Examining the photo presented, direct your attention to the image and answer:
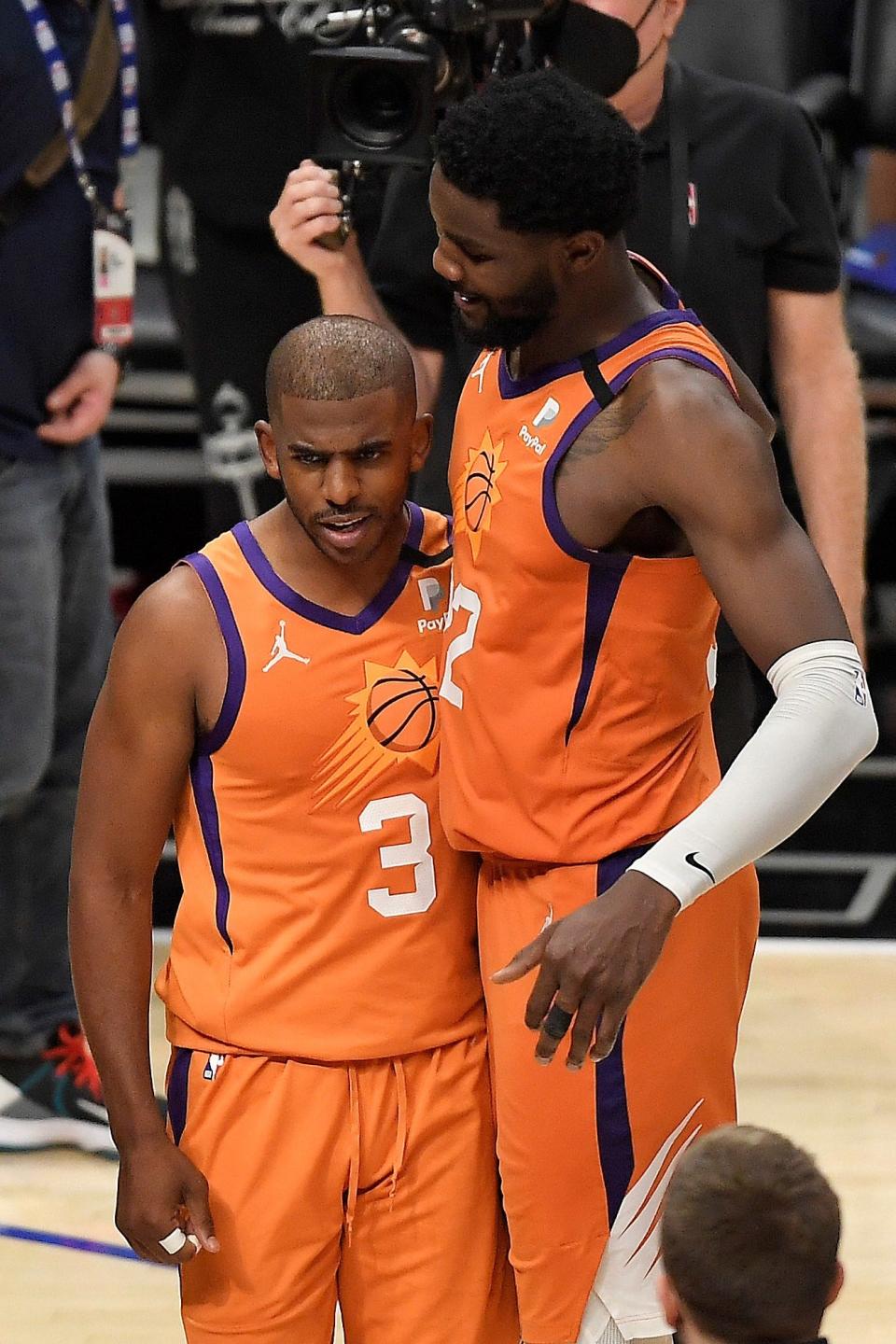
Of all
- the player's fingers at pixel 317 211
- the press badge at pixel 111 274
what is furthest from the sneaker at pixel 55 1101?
the player's fingers at pixel 317 211

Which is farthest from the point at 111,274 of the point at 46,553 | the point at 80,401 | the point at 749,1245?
the point at 749,1245

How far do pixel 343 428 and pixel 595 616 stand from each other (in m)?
0.28

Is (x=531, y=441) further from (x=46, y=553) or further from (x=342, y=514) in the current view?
(x=46, y=553)

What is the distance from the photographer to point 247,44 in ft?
13.3

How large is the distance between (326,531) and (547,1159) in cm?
60

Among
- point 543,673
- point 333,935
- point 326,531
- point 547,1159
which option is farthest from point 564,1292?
point 326,531

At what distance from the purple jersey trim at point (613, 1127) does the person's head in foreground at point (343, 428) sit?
39 cm

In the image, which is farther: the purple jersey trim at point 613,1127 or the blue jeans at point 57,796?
the blue jeans at point 57,796

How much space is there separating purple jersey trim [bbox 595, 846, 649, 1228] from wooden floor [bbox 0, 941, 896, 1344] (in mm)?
987

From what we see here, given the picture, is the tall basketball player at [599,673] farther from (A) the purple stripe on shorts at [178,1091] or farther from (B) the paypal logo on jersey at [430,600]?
(A) the purple stripe on shorts at [178,1091]

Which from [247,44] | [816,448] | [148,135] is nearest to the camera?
[816,448]

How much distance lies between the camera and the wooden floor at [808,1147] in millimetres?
2803

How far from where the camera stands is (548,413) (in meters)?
Result: 1.82

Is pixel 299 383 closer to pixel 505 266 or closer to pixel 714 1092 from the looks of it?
pixel 505 266
